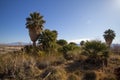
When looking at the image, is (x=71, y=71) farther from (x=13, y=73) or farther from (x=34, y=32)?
(x=34, y=32)

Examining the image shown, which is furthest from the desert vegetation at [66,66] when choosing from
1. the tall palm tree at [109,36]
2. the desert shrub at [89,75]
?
the tall palm tree at [109,36]

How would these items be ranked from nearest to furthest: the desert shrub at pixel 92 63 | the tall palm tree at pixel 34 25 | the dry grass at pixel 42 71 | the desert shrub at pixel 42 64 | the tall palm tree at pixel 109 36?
the dry grass at pixel 42 71 → the desert shrub at pixel 42 64 → the desert shrub at pixel 92 63 → the tall palm tree at pixel 34 25 → the tall palm tree at pixel 109 36

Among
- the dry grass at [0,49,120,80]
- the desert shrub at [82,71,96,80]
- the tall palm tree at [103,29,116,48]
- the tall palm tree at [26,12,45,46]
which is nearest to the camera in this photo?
the dry grass at [0,49,120,80]

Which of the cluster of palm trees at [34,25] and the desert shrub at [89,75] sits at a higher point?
the cluster of palm trees at [34,25]

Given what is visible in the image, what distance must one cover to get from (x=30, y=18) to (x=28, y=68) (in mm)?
20220

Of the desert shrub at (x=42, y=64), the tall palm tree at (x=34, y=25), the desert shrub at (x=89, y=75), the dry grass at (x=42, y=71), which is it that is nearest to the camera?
the dry grass at (x=42, y=71)

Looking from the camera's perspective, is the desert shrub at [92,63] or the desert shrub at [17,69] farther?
Result: the desert shrub at [92,63]

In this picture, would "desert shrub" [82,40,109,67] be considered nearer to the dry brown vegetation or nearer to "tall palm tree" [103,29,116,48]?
the dry brown vegetation

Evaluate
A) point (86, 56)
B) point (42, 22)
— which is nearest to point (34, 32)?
point (42, 22)

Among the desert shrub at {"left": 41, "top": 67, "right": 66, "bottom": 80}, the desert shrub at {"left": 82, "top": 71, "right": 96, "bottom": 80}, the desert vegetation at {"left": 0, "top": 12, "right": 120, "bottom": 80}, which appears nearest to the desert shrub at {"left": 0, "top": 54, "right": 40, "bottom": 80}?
the desert vegetation at {"left": 0, "top": 12, "right": 120, "bottom": 80}

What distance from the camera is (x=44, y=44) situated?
24.0 metres

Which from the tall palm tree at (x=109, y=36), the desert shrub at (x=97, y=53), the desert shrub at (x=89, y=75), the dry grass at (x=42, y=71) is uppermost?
the tall palm tree at (x=109, y=36)

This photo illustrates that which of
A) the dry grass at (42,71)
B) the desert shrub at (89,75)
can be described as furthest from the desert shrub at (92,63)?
the desert shrub at (89,75)

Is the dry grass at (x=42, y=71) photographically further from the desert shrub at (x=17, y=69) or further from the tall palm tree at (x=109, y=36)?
the tall palm tree at (x=109, y=36)
